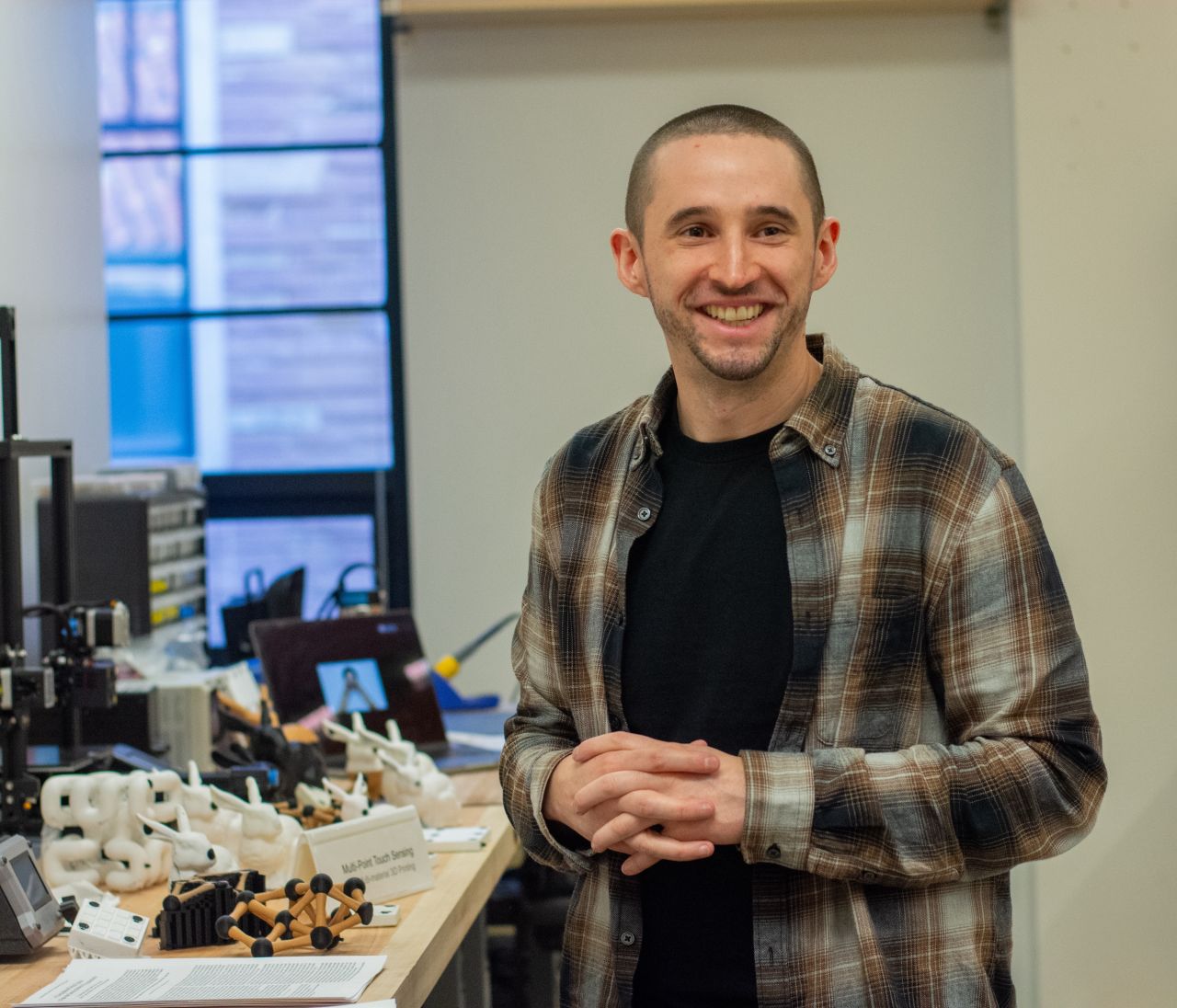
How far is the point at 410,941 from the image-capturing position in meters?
1.68

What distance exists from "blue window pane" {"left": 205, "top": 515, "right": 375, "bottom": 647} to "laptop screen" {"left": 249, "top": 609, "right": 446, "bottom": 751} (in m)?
1.46

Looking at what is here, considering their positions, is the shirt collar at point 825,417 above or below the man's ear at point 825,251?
below

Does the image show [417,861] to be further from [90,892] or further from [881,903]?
[881,903]

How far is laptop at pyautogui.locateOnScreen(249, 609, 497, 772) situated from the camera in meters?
2.85

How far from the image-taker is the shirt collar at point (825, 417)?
134 centimetres

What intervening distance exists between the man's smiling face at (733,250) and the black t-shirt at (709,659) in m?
0.11

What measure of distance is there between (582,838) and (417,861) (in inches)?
23.8

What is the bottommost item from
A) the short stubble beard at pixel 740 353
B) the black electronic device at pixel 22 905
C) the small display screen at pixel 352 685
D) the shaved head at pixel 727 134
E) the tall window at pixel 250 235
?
the black electronic device at pixel 22 905

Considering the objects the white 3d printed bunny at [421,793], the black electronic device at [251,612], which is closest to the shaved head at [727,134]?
the white 3d printed bunny at [421,793]

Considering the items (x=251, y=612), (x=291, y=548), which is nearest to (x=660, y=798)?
(x=251, y=612)

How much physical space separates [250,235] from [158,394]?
57cm

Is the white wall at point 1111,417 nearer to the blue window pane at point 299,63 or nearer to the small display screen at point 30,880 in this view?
the blue window pane at point 299,63

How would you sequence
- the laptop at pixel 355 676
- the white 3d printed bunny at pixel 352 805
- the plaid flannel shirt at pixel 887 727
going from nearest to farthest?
1. the plaid flannel shirt at pixel 887 727
2. the white 3d printed bunny at pixel 352 805
3. the laptop at pixel 355 676

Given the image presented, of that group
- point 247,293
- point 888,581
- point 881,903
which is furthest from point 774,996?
point 247,293
